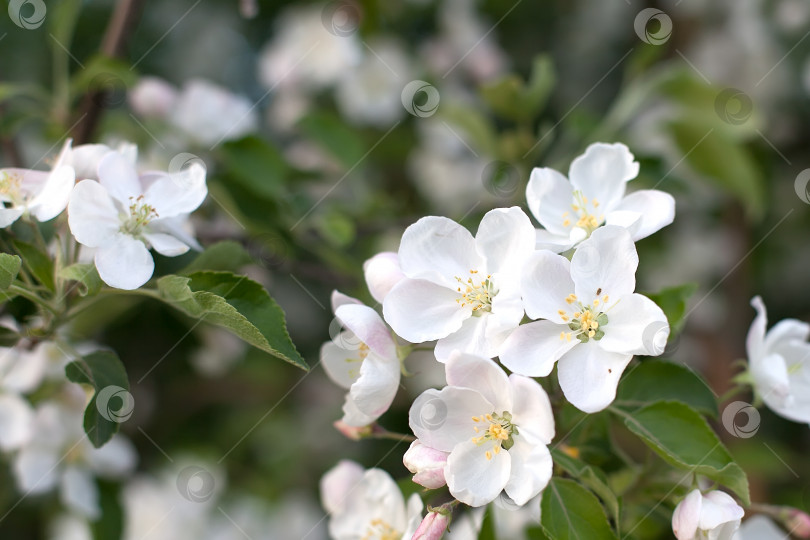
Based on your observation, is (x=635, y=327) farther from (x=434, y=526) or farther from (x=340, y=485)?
(x=340, y=485)

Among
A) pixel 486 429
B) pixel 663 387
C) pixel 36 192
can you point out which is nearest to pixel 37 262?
pixel 36 192

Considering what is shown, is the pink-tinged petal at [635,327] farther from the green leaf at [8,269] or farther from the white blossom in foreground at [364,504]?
the green leaf at [8,269]

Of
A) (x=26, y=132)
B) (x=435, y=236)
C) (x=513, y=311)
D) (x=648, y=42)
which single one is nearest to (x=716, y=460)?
(x=513, y=311)

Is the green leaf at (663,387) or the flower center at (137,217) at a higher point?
the green leaf at (663,387)

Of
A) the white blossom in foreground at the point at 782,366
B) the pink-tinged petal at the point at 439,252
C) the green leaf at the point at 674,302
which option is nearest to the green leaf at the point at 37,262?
the pink-tinged petal at the point at 439,252

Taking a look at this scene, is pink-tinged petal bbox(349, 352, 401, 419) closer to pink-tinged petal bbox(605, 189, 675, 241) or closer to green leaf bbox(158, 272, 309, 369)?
green leaf bbox(158, 272, 309, 369)

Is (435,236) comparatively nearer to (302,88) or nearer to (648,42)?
(648,42)

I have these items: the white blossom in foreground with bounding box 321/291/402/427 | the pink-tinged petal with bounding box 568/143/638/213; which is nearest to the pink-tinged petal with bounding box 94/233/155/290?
the white blossom in foreground with bounding box 321/291/402/427
